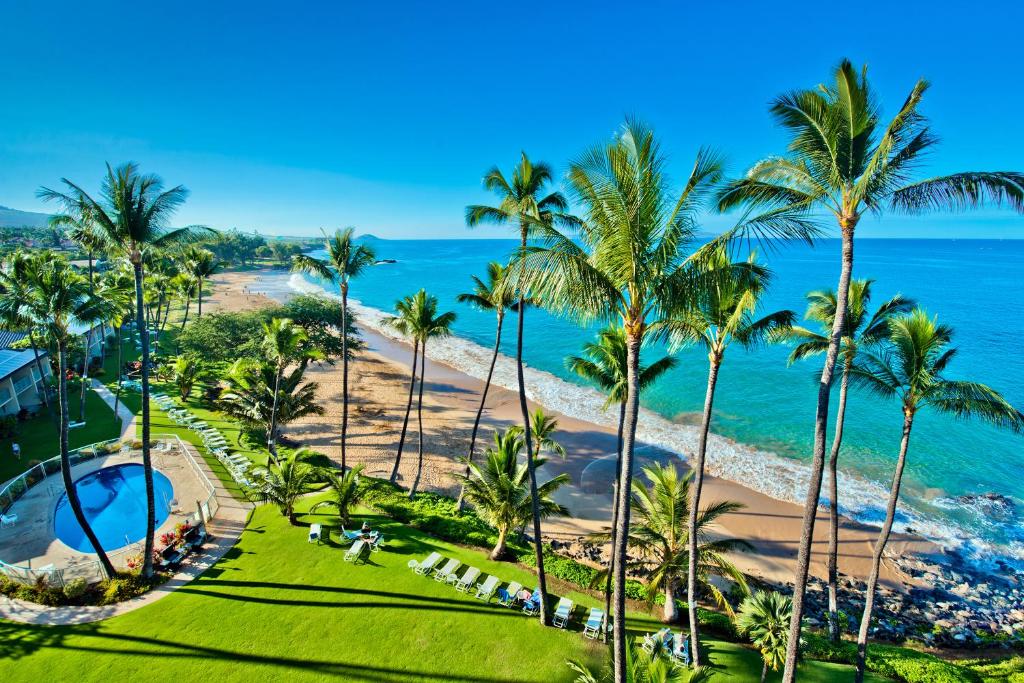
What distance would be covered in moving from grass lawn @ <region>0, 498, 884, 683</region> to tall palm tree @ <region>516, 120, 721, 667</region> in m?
5.48

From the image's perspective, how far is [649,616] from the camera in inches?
558

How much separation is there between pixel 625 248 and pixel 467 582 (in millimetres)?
12248

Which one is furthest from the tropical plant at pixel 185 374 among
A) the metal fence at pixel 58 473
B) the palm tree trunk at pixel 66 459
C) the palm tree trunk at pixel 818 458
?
the palm tree trunk at pixel 818 458

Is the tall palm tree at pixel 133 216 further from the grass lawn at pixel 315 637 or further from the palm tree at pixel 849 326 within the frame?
the palm tree at pixel 849 326

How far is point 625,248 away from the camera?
23.1ft

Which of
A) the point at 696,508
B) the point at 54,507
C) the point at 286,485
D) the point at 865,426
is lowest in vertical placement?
the point at 54,507

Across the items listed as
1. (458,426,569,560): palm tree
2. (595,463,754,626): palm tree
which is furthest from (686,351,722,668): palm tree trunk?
(458,426,569,560): palm tree

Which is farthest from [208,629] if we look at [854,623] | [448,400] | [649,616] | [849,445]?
[849,445]

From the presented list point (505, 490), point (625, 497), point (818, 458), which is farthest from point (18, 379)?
point (818, 458)

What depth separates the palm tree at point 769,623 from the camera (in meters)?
10.1

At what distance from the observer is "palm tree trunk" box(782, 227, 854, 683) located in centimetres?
743

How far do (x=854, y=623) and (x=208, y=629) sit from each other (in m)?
21.1

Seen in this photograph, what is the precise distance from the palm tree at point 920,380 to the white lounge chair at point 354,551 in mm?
14391

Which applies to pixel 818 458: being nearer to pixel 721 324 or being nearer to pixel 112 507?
pixel 721 324
